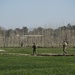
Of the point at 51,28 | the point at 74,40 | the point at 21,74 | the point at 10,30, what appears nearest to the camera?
the point at 21,74

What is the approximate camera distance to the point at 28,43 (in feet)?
288

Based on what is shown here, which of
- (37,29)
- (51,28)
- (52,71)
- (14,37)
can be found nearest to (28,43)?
(14,37)

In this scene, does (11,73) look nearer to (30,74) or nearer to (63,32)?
(30,74)

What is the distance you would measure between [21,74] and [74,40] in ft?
A: 233

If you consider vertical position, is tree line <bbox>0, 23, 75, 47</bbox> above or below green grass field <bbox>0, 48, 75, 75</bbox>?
above

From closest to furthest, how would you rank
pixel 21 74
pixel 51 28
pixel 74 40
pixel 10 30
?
pixel 21 74 → pixel 74 40 → pixel 51 28 → pixel 10 30

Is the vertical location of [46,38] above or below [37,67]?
above

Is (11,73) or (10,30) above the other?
(10,30)

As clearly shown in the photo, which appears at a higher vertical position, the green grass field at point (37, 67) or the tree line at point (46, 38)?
the tree line at point (46, 38)

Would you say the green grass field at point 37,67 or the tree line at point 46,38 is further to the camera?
the tree line at point 46,38

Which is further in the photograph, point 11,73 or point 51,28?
Answer: point 51,28

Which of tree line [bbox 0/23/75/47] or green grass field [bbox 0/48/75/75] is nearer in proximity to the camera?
green grass field [bbox 0/48/75/75]

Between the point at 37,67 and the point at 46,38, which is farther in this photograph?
the point at 46,38

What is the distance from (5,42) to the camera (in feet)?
294
